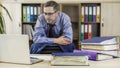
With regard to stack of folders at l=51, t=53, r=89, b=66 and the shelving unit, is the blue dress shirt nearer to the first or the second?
stack of folders at l=51, t=53, r=89, b=66

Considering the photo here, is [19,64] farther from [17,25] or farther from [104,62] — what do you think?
[17,25]

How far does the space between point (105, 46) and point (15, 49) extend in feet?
2.13

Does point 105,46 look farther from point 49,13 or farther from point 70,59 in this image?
point 49,13

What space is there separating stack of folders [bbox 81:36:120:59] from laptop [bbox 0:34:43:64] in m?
0.47

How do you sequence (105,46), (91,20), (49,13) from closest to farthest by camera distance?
1. (105,46)
2. (49,13)
3. (91,20)

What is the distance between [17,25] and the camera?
441 cm

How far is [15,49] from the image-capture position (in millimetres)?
1454

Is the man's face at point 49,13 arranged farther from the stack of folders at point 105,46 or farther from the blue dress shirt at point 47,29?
the stack of folders at point 105,46

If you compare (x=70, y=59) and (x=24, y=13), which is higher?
(x=24, y=13)

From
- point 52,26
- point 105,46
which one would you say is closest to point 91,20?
point 52,26

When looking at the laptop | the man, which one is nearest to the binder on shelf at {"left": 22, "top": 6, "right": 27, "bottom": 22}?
the man

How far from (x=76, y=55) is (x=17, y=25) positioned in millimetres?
3113

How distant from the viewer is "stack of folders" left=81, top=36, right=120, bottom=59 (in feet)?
5.54

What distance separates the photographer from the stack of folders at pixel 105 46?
169 cm
